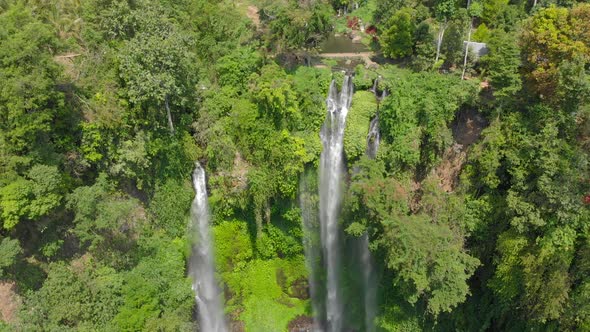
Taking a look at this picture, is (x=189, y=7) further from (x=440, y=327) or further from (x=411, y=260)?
(x=440, y=327)

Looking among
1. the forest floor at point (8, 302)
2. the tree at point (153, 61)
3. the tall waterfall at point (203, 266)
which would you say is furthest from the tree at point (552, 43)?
the forest floor at point (8, 302)

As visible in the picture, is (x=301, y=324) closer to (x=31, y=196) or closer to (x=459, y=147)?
(x=459, y=147)

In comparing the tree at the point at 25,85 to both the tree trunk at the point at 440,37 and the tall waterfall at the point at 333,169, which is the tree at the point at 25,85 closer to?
the tall waterfall at the point at 333,169

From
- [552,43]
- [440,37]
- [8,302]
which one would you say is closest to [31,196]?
[8,302]

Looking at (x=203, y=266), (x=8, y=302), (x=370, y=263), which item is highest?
(x=8, y=302)

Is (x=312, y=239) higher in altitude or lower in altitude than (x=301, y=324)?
higher
